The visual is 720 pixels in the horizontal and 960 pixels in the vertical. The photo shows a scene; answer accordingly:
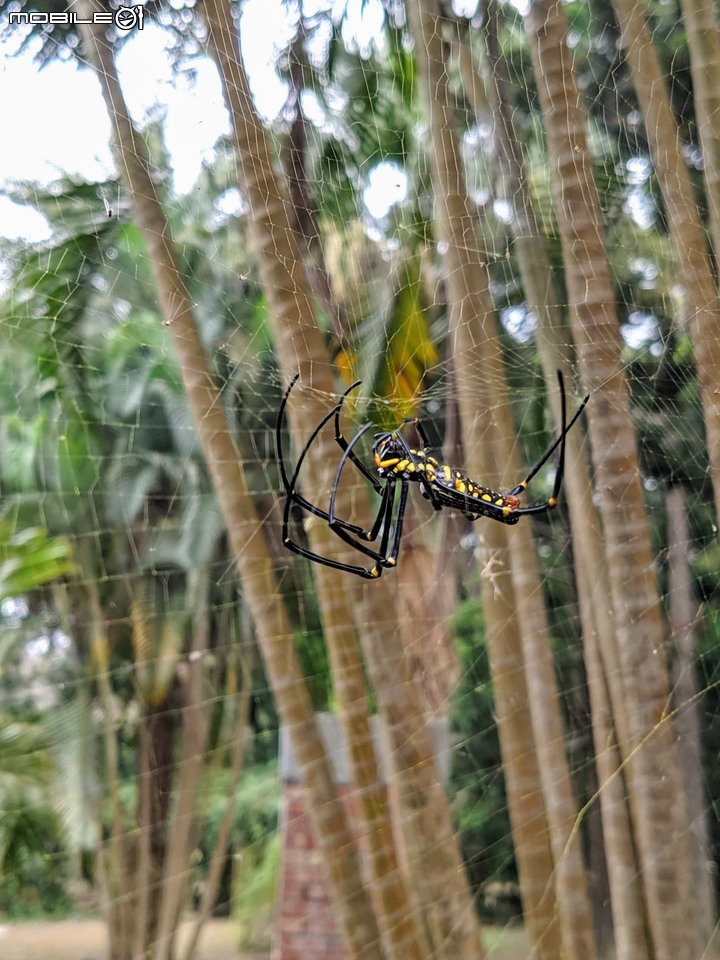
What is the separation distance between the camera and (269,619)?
62.9 inches

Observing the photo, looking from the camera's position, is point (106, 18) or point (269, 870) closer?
point (106, 18)

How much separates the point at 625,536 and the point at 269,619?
0.65 m

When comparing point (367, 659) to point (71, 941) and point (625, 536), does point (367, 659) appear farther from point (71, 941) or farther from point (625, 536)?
point (71, 941)

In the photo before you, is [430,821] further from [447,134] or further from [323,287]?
[447,134]

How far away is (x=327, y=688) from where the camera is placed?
12.6 feet

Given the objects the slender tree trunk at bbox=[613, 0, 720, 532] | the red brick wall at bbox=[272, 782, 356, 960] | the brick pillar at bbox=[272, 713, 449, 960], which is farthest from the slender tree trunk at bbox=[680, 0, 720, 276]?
the red brick wall at bbox=[272, 782, 356, 960]

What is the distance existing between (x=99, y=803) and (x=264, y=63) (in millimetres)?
3550

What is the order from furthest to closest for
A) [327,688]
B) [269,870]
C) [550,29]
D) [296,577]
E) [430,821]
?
[269,870], [327,688], [296,577], [430,821], [550,29]

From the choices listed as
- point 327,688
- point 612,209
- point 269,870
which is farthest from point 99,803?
point 612,209

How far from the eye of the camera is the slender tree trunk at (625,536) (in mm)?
1428

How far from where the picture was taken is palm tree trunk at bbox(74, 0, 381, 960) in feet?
4.98

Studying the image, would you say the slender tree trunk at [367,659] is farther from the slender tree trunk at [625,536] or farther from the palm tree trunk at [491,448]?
the slender tree trunk at [625,536]

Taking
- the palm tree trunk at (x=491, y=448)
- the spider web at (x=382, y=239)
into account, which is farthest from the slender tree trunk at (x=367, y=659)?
the palm tree trunk at (x=491, y=448)

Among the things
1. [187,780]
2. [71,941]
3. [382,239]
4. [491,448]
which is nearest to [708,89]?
[382,239]
